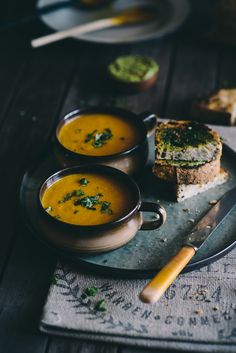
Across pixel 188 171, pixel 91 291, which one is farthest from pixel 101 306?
pixel 188 171

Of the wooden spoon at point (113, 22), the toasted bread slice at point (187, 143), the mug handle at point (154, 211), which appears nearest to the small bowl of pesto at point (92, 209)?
the mug handle at point (154, 211)

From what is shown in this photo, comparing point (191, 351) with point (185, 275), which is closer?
→ point (191, 351)

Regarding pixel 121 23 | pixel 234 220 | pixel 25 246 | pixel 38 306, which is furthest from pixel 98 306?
pixel 121 23

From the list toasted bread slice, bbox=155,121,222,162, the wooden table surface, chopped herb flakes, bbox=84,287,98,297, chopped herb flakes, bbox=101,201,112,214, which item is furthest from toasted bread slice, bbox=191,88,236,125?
chopped herb flakes, bbox=84,287,98,297

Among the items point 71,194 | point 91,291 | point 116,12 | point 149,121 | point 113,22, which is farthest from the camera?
point 116,12

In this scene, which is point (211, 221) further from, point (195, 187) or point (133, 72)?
point (133, 72)

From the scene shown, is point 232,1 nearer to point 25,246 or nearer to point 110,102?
point 110,102

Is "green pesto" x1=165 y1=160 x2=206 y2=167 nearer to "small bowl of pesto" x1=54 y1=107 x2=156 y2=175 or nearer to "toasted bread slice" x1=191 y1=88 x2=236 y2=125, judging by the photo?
"small bowl of pesto" x1=54 y1=107 x2=156 y2=175
